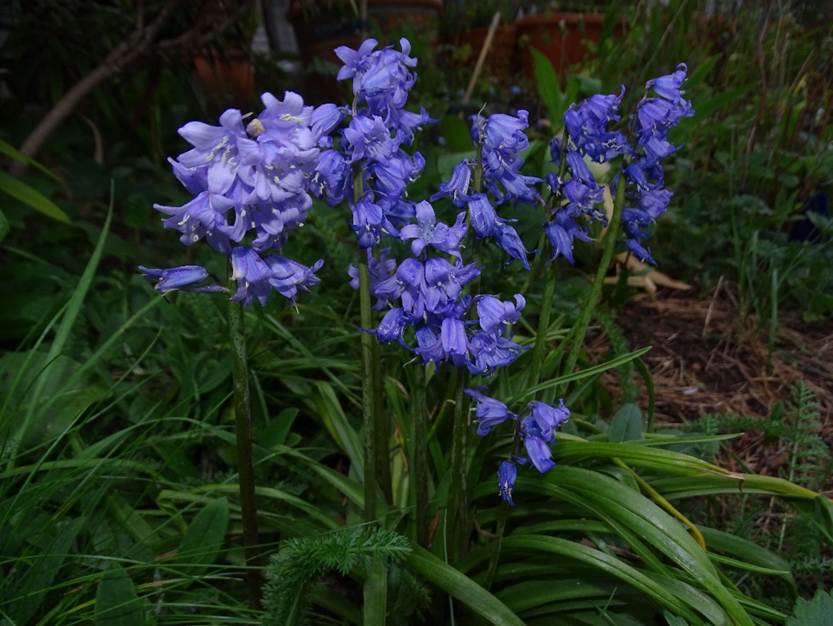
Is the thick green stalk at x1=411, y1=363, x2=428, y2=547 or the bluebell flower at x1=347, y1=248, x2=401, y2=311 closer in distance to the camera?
the bluebell flower at x1=347, y1=248, x2=401, y2=311

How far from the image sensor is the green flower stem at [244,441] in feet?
4.39

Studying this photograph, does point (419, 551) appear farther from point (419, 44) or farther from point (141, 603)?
point (419, 44)

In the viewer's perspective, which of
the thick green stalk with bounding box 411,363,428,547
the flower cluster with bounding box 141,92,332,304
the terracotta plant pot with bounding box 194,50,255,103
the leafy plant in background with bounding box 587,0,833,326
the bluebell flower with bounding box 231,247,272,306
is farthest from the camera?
the terracotta plant pot with bounding box 194,50,255,103

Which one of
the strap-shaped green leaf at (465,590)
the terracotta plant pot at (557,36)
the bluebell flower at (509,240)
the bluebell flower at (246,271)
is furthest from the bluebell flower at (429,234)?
the terracotta plant pot at (557,36)

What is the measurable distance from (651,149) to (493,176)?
0.35 metres

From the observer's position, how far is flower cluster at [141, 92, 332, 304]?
110cm

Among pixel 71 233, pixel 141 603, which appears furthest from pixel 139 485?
pixel 71 233

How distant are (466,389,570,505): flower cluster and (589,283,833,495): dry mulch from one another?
1.13 m

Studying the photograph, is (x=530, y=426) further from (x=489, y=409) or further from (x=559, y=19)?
(x=559, y=19)

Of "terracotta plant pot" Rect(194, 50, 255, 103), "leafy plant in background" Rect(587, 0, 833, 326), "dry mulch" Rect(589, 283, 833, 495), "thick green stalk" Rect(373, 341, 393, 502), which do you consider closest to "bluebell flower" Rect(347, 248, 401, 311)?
"thick green stalk" Rect(373, 341, 393, 502)

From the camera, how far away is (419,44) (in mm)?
4410

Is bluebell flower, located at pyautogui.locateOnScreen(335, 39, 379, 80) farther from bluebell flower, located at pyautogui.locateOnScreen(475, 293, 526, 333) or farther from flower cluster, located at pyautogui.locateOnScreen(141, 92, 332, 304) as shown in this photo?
bluebell flower, located at pyautogui.locateOnScreen(475, 293, 526, 333)

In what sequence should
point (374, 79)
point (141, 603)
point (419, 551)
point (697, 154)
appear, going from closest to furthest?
point (374, 79) < point (141, 603) < point (419, 551) < point (697, 154)

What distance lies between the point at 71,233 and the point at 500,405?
2.50m
